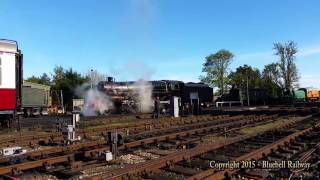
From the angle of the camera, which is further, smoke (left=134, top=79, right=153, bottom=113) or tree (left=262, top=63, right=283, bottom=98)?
tree (left=262, top=63, right=283, bottom=98)

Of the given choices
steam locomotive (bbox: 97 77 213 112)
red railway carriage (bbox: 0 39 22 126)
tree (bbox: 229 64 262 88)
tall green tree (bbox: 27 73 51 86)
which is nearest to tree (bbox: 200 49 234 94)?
tree (bbox: 229 64 262 88)

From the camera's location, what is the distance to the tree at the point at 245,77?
325 ft

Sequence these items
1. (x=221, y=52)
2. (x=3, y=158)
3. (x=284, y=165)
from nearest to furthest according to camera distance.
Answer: (x=284, y=165) → (x=3, y=158) → (x=221, y=52)

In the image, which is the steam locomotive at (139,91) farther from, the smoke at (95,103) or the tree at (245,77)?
the tree at (245,77)

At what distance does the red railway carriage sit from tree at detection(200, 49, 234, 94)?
8722cm

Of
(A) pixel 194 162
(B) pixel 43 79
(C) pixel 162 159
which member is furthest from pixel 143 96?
(B) pixel 43 79

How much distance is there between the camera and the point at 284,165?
27.1ft

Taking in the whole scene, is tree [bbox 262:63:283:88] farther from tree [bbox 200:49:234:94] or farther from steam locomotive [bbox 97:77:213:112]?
steam locomotive [bbox 97:77:213:112]

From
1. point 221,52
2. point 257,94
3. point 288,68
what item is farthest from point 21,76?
point 221,52

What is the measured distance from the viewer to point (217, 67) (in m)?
104

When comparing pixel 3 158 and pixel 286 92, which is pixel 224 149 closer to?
pixel 3 158

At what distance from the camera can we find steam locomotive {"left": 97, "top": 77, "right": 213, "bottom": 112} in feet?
117

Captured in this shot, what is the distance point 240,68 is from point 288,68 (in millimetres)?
25435

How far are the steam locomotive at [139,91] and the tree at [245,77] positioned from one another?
57671 mm
